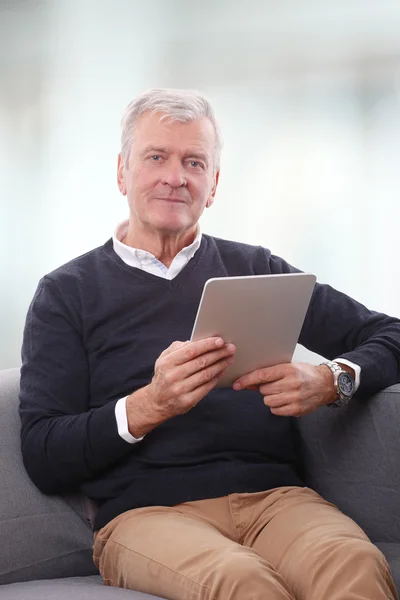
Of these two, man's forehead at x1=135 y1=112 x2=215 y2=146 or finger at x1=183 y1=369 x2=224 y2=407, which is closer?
finger at x1=183 y1=369 x2=224 y2=407

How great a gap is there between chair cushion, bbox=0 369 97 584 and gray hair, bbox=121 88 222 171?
631 millimetres

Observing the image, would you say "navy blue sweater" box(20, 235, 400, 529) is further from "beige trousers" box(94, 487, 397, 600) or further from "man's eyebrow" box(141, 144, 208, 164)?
"man's eyebrow" box(141, 144, 208, 164)

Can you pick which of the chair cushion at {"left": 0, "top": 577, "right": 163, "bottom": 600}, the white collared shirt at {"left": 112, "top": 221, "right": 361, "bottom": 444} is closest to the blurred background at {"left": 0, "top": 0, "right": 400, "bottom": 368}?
the white collared shirt at {"left": 112, "top": 221, "right": 361, "bottom": 444}

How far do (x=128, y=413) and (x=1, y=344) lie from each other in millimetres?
2038

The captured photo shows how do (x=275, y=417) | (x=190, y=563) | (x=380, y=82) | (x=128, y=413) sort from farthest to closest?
(x=380, y=82), (x=275, y=417), (x=128, y=413), (x=190, y=563)

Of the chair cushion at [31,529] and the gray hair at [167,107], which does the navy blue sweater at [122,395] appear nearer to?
the chair cushion at [31,529]

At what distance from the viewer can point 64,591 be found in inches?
55.8

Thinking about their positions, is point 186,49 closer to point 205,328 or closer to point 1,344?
point 1,344

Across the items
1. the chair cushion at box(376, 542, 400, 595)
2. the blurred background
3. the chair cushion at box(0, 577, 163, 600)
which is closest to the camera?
the chair cushion at box(0, 577, 163, 600)

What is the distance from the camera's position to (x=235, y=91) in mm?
3311

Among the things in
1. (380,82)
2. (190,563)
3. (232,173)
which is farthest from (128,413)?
(380,82)

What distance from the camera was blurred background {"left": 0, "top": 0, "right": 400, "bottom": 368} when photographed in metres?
3.25

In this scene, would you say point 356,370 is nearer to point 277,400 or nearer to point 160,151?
point 277,400

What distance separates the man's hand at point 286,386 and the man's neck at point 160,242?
0.39 metres
